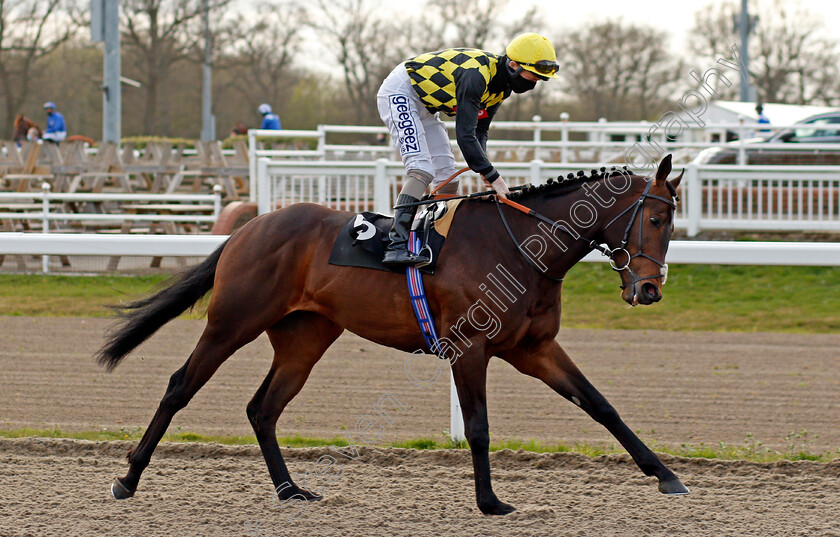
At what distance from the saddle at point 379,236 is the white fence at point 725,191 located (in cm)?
577

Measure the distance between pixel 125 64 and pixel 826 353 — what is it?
96.6 feet

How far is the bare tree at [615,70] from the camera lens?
35281 mm

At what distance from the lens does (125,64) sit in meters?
32.6

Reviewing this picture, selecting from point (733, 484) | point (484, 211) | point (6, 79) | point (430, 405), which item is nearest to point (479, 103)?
point (484, 211)

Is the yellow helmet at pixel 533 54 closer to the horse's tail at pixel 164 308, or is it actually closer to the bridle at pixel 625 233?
the bridle at pixel 625 233

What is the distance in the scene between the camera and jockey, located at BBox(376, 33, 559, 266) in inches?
148

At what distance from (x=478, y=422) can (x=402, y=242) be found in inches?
30.0

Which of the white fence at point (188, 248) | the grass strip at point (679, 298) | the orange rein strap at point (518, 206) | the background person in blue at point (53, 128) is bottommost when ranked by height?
the grass strip at point (679, 298)

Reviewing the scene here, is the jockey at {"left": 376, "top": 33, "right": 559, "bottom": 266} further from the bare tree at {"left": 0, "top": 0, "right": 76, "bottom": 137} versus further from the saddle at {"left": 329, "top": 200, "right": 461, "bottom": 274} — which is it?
the bare tree at {"left": 0, "top": 0, "right": 76, "bottom": 137}

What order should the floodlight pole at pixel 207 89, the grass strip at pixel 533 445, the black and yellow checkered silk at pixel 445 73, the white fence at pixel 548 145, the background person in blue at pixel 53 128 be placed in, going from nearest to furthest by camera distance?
the black and yellow checkered silk at pixel 445 73, the grass strip at pixel 533 445, the white fence at pixel 548 145, the background person in blue at pixel 53 128, the floodlight pole at pixel 207 89

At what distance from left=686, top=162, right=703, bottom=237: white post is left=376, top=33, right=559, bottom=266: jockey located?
243 inches

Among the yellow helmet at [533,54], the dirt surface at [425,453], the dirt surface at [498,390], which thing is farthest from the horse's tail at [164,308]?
the yellow helmet at [533,54]

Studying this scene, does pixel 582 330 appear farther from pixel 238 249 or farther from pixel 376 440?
pixel 238 249

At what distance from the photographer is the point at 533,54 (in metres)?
3.79
